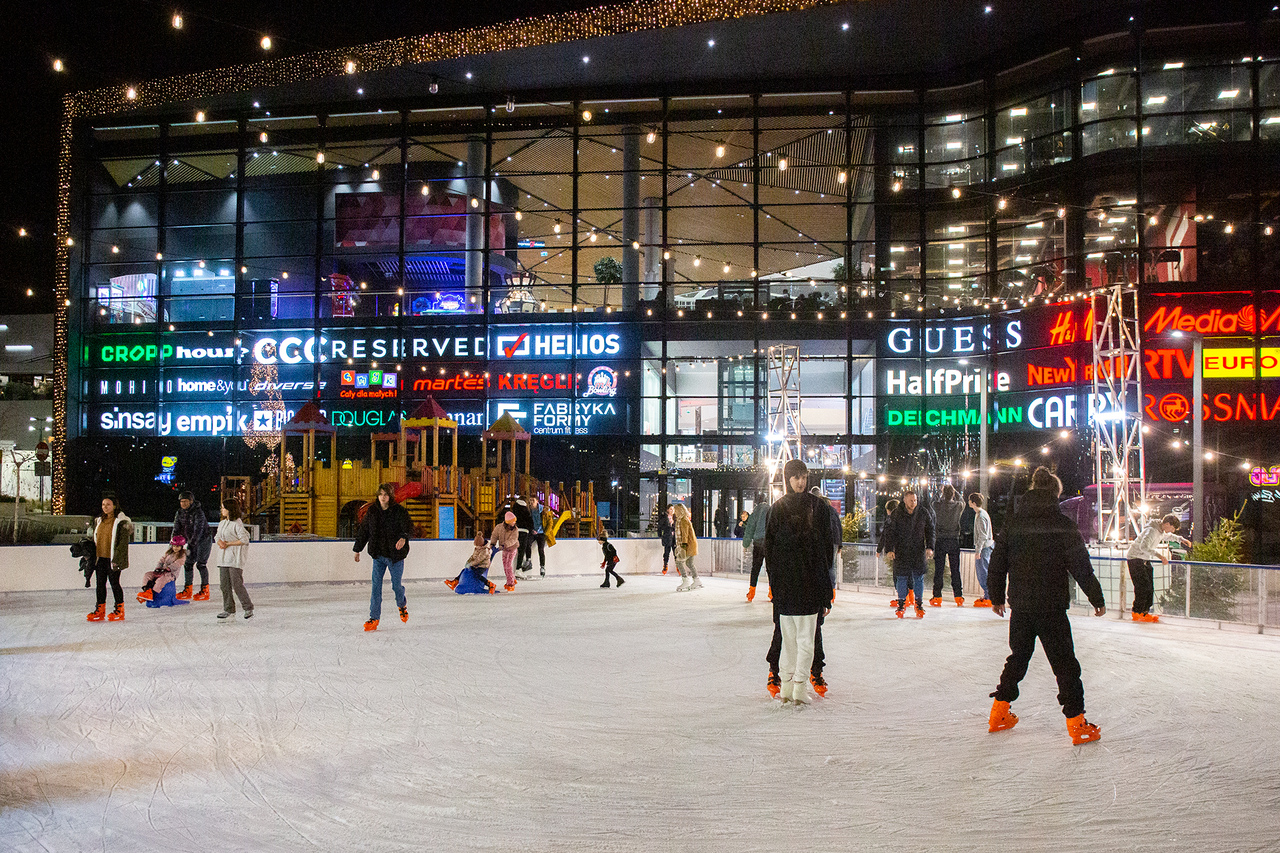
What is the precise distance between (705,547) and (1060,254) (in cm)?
1197

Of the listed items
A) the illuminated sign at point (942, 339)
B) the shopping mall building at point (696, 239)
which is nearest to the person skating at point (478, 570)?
the shopping mall building at point (696, 239)

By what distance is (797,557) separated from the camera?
645 centimetres

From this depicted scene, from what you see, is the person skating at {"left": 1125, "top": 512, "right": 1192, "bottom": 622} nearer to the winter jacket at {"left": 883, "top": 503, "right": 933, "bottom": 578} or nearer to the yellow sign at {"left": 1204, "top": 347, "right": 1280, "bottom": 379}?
the winter jacket at {"left": 883, "top": 503, "right": 933, "bottom": 578}

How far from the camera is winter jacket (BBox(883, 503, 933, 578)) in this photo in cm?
1216

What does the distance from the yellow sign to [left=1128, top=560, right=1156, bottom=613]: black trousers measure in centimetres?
1350

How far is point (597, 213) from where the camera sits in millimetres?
28969

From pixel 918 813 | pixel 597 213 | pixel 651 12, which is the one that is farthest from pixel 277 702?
pixel 597 213

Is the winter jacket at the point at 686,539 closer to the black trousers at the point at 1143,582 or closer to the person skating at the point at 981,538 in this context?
the person skating at the point at 981,538

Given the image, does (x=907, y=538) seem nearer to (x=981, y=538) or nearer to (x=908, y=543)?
(x=908, y=543)

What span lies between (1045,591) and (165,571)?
11.6m

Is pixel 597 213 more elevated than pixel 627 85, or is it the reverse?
pixel 627 85

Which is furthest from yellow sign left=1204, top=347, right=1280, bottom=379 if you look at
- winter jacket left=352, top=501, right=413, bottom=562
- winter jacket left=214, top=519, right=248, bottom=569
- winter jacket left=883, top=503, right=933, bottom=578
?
winter jacket left=214, top=519, right=248, bottom=569

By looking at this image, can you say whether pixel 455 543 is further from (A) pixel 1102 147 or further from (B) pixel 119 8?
(A) pixel 1102 147

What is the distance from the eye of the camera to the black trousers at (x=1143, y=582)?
41.0 feet
